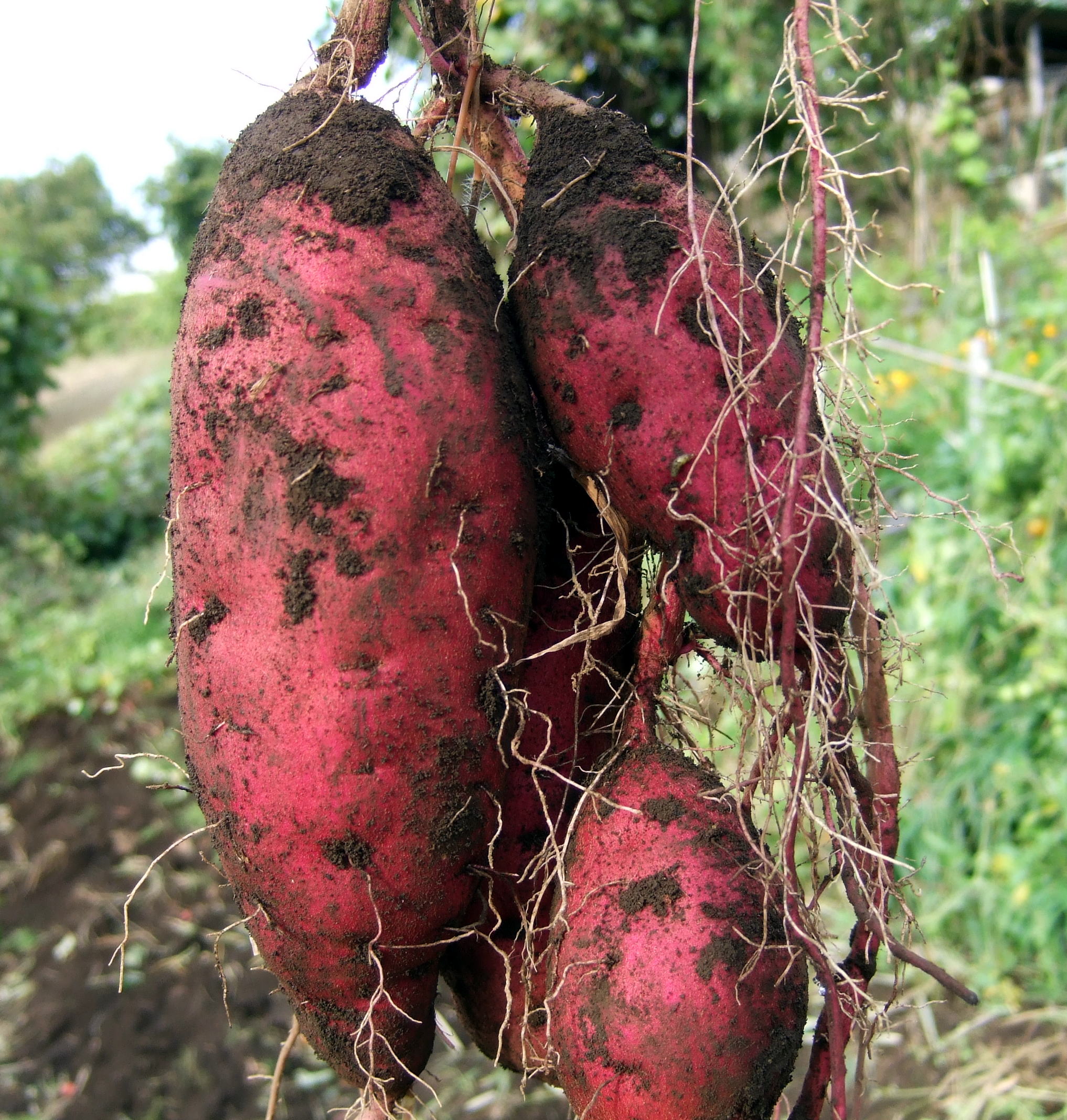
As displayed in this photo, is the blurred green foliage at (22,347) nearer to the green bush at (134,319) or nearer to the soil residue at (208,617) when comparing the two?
the soil residue at (208,617)

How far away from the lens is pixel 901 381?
2.94 m

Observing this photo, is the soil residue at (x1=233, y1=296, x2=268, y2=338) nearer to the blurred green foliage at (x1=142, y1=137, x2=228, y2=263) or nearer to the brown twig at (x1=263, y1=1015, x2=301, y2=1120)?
the brown twig at (x1=263, y1=1015, x2=301, y2=1120)

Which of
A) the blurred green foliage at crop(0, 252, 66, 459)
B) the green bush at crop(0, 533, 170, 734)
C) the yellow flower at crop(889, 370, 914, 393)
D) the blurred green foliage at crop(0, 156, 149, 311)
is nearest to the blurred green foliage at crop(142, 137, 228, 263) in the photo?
the blurred green foliage at crop(0, 252, 66, 459)

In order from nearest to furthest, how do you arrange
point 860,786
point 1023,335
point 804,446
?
point 804,446 → point 860,786 → point 1023,335

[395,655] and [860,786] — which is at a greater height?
A: [395,655]

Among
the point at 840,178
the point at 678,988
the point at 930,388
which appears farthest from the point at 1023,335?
the point at 678,988

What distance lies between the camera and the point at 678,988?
72cm

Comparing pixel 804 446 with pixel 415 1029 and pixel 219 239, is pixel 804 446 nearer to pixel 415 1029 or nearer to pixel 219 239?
pixel 219 239

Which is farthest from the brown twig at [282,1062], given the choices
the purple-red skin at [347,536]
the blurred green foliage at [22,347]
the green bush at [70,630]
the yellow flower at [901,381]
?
the blurred green foliage at [22,347]

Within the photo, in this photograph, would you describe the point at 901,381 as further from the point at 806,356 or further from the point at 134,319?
the point at 134,319

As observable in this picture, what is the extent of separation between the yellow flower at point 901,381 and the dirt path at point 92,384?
918 centimetres

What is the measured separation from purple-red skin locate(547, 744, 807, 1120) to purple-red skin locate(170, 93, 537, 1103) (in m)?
0.12

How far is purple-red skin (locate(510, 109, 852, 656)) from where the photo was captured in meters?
0.74

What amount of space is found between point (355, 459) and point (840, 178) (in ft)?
1.52
